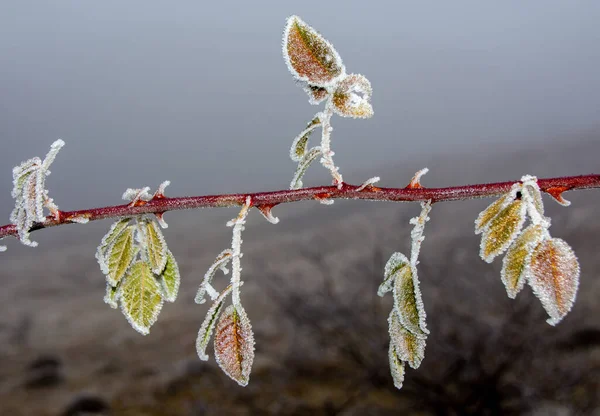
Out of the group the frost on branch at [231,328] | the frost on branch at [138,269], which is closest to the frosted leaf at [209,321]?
the frost on branch at [231,328]

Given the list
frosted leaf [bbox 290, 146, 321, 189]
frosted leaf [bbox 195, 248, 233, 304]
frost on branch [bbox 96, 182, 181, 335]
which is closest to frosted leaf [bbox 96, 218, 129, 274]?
frost on branch [bbox 96, 182, 181, 335]

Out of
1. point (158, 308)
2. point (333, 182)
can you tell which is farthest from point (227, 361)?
point (333, 182)

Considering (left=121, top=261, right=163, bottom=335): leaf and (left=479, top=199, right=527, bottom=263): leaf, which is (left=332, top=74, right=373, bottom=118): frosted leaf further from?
(left=121, top=261, right=163, bottom=335): leaf

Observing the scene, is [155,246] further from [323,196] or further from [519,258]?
[519,258]

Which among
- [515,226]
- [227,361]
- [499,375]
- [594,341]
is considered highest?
[594,341]

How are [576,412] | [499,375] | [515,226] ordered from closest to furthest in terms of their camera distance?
[515,226] < [576,412] < [499,375]

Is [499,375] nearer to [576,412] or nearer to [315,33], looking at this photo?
[576,412]

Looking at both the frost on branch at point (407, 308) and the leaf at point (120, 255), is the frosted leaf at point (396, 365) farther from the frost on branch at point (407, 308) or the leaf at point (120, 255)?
the leaf at point (120, 255)
